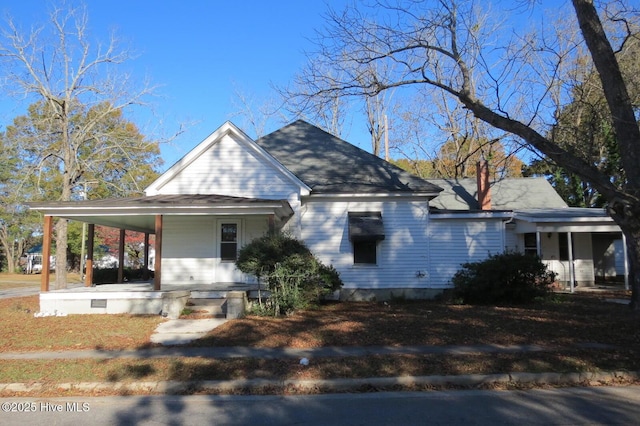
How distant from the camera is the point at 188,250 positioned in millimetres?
15906

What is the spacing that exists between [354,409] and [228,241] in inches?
442

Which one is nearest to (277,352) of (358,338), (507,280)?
(358,338)

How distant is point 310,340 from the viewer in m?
8.73

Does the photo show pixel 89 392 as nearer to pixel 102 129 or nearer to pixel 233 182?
pixel 233 182

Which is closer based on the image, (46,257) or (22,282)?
(46,257)

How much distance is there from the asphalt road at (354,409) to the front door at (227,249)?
970 centimetres

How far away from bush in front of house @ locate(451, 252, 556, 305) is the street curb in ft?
21.9

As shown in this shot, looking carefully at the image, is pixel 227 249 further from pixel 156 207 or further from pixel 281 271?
pixel 281 271

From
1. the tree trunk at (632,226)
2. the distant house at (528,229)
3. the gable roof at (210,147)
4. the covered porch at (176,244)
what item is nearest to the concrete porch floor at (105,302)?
the covered porch at (176,244)

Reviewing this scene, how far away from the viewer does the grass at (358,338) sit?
674 centimetres

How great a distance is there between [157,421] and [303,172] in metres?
12.8

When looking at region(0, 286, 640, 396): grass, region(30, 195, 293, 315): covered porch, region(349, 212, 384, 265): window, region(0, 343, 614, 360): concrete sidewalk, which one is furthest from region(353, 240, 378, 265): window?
region(0, 343, 614, 360): concrete sidewalk

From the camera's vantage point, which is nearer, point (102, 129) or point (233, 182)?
point (233, 182)

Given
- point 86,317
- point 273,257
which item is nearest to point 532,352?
point 273,257
